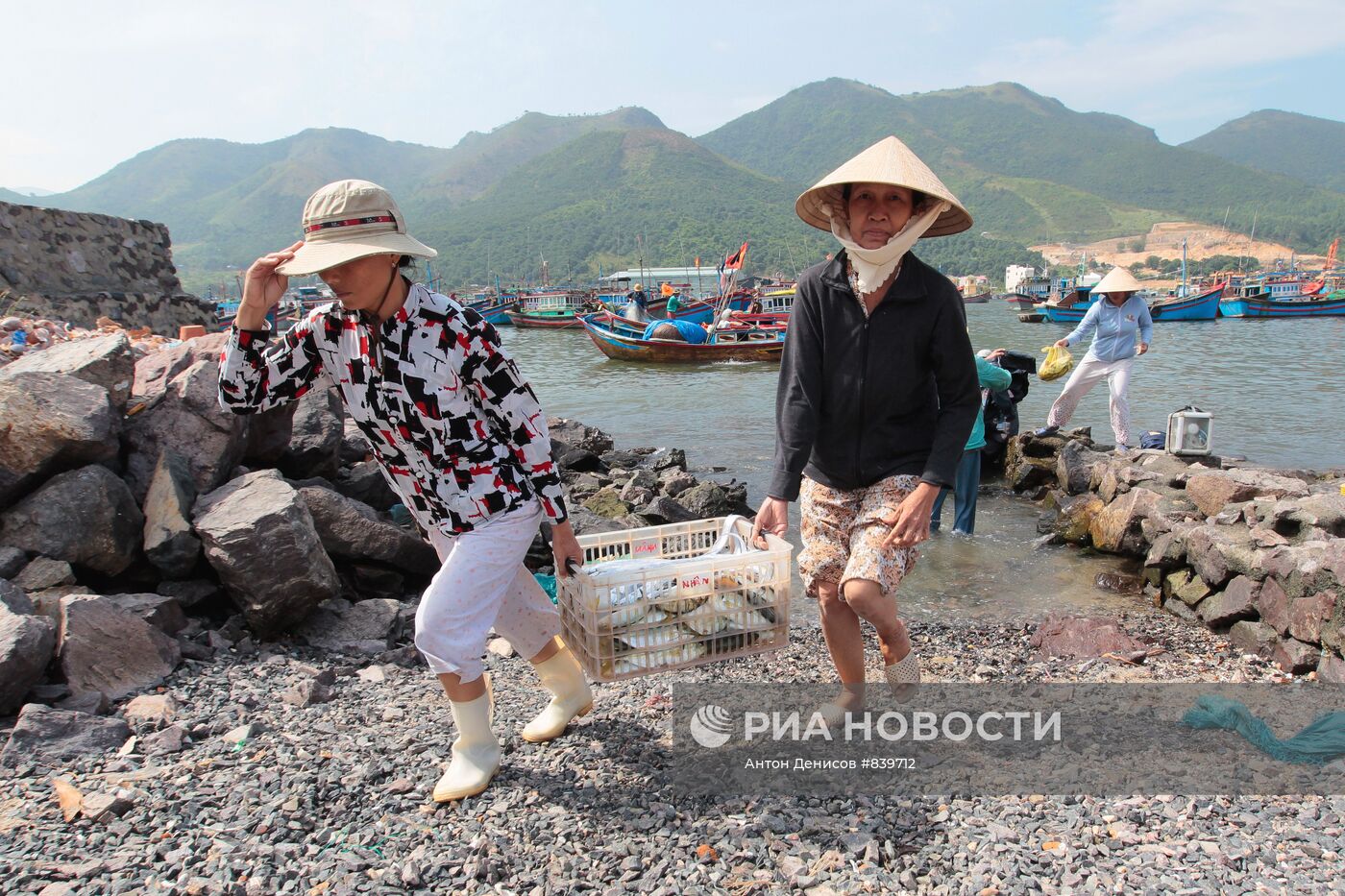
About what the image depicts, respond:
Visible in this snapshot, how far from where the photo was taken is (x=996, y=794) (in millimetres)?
2857

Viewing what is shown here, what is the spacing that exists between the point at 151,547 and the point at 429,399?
2451 mm

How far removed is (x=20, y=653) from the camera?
3.09 metres

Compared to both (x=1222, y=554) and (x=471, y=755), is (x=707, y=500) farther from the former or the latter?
(x=471, y=755)

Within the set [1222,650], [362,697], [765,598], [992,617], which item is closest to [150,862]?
[362,697]

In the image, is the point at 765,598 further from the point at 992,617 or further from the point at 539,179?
the point at 539,179

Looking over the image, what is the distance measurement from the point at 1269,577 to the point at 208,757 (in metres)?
5.36

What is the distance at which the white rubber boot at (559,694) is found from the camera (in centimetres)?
319

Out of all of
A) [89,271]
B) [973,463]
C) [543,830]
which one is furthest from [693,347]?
[543,830]

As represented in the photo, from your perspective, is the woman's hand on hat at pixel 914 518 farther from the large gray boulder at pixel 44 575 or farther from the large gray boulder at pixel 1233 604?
the large gray boulder at pixel 44 575

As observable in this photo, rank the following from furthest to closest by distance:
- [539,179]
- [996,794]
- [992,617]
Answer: [539,179] → [992,617] → [996,794]

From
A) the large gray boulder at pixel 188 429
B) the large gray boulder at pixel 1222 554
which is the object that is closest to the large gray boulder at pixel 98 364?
the large gray boulder at pixel 188 429

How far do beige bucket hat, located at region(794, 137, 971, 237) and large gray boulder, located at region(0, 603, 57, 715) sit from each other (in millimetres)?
3298

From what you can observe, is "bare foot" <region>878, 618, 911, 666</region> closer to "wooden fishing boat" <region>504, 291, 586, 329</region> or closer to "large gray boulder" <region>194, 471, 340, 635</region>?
"large gray boulder" <region>194, 471, 340, 635</region>

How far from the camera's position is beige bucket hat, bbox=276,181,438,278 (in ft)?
7.83
